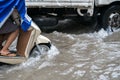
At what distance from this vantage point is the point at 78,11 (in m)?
10.2

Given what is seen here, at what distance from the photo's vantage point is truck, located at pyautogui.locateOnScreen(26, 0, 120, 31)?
9.99 meters

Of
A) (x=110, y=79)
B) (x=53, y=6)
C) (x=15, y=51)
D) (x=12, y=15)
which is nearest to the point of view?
(x=110, y=79)

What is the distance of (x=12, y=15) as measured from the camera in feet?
23.2

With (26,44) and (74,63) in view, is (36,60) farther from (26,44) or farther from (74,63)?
(74,63)

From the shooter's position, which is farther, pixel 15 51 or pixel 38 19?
pixel 38 19

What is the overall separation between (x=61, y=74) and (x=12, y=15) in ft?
4.84

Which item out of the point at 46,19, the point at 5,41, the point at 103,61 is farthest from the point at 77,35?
the point at 5,41

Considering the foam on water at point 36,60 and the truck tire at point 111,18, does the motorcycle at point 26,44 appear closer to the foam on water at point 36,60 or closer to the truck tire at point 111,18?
the foam on water at point 36,60

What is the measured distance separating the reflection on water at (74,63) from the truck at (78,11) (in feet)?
2.96

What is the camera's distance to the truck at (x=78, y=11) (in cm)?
999

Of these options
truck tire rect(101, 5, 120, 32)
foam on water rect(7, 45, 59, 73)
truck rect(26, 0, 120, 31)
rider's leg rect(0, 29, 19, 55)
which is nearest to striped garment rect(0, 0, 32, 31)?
rider's leg rect(0, 29, 19, 55)

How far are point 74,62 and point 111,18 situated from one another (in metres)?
3.25

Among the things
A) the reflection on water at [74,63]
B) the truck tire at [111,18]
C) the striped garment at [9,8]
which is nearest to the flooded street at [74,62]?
the reflection on water at [74,63]

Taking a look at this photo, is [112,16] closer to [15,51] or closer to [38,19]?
[38,19]
